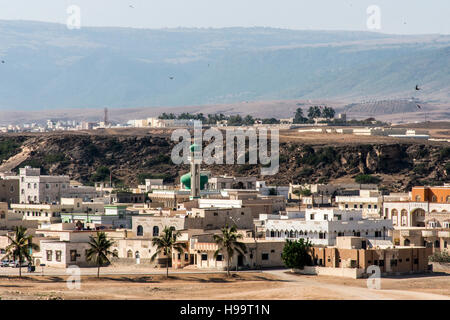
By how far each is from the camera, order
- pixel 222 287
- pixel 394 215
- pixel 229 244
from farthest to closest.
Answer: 1. pixel 394 215
2. pixel 229 244
3. pixel 222 287

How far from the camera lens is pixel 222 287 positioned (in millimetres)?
80375

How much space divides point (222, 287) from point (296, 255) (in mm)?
8477

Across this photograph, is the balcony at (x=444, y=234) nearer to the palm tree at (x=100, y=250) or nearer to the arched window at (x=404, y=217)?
the arched window at (x=404, y=217)

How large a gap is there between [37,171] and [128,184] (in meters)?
57.6

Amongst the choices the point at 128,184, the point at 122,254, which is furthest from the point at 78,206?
the point at 128,184

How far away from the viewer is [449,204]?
111 metres

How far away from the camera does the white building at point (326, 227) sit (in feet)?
304

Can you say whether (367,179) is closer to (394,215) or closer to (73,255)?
(394,215)

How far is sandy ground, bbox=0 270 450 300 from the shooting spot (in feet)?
251

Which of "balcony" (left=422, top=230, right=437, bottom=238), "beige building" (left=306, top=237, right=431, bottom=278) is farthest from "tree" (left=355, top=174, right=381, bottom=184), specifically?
"beige building" (left=306, top=237, right=431, bottom=278)

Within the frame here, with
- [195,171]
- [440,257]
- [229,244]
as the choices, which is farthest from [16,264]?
[195,171]

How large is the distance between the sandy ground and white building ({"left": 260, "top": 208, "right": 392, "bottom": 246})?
7.35 meters
